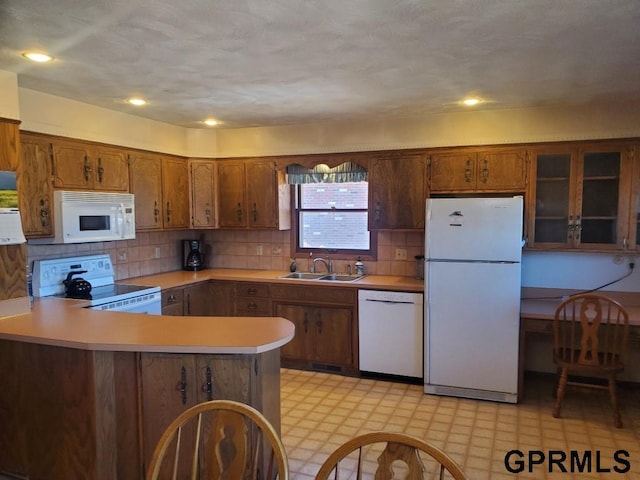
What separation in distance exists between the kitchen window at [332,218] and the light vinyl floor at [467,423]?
136 centimetres

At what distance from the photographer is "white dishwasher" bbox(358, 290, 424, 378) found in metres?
4.03

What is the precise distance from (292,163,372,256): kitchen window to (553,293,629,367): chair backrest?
1.89 m

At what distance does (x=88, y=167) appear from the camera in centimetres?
372


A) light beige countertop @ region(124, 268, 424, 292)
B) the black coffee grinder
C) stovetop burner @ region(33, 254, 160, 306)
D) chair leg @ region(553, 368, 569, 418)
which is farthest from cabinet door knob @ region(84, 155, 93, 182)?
chair leg @ region(553, 368, 569, 418)

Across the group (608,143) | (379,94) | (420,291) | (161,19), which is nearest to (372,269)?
(420,291)

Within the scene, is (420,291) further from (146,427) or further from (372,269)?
(146,427)

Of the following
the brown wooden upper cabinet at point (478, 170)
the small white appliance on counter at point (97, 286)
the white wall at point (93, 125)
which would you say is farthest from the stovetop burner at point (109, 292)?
the brown wooden upper cabinet at point (478, 170)

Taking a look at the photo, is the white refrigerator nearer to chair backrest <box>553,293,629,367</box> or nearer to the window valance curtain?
chair backrest <box>553,293,629,367</box>

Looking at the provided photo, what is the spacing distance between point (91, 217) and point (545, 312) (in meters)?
3.54

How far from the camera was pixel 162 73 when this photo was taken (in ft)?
9.46

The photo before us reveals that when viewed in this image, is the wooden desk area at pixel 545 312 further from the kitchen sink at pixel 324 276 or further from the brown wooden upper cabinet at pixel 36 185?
the brown wooden upper cabinet at pixel 36 185

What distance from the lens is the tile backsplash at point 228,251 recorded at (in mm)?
4387

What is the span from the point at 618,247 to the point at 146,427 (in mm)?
3573
